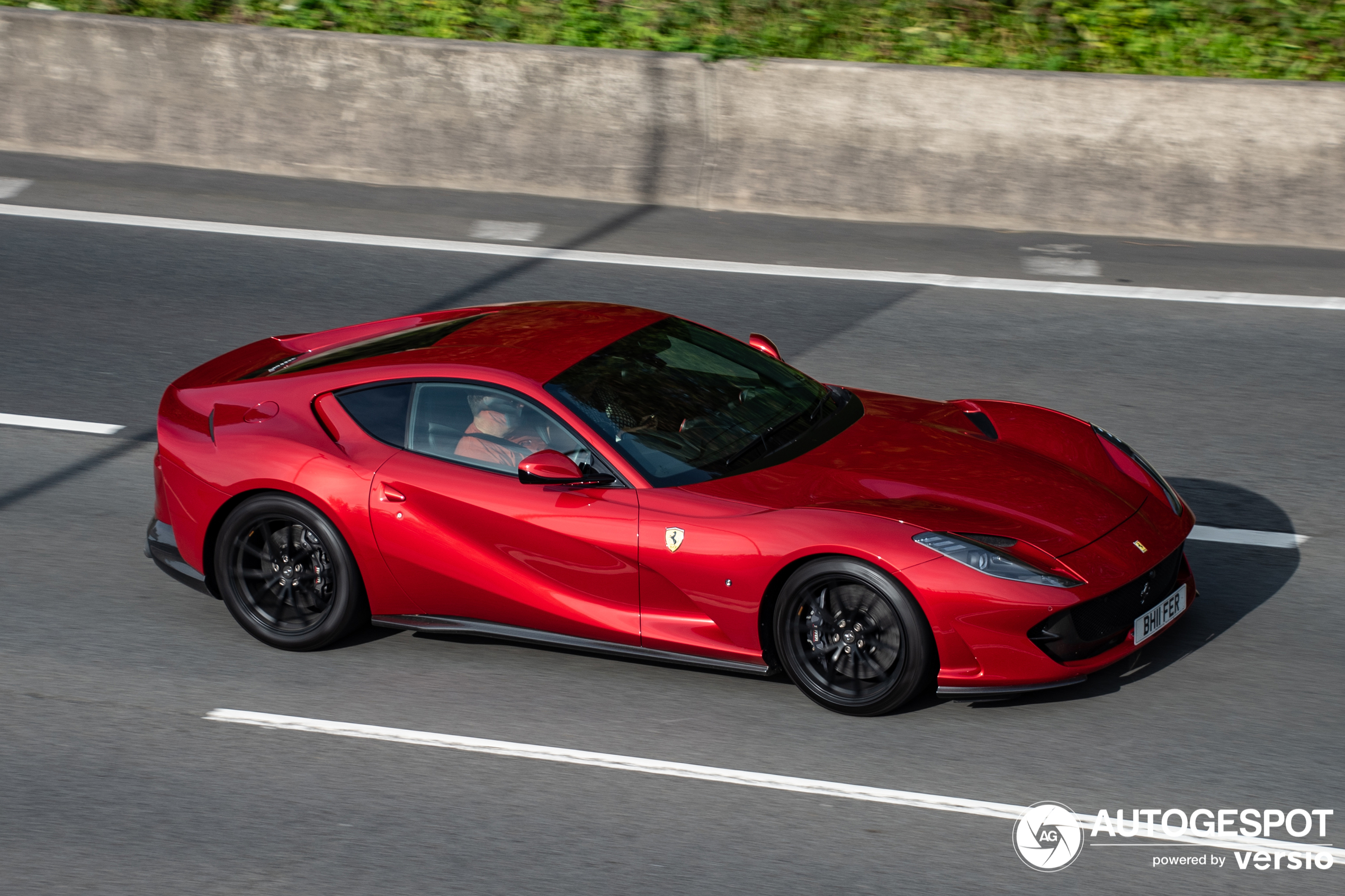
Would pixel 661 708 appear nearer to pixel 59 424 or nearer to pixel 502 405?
pixel 502 405

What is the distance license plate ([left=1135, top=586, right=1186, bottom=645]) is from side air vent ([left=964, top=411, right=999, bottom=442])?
1025mm

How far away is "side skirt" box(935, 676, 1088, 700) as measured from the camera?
→ 5707 mm

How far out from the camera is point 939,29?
13.1 meters

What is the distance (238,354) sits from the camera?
24.6 ft

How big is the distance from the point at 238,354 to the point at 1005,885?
4463mm

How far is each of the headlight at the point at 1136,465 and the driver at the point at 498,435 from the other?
2.46 meters

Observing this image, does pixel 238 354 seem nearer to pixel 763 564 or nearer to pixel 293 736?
pixel 293 736

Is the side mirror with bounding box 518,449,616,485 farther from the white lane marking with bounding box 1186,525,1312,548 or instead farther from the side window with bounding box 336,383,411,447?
the white lane marking with bounding box 1186,525,1312,548

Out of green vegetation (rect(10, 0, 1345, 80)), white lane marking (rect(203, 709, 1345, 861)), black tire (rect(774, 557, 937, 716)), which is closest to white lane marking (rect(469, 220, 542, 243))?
green vegetation (rect(10, 0, 1345, 80))

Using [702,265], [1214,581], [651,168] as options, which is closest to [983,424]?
[1214,581]

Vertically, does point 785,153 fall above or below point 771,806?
above

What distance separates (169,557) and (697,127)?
697cm

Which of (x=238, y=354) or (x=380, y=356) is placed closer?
(x=380, y=356)

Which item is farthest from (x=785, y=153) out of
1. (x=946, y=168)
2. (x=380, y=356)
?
(x=380, y=356)
